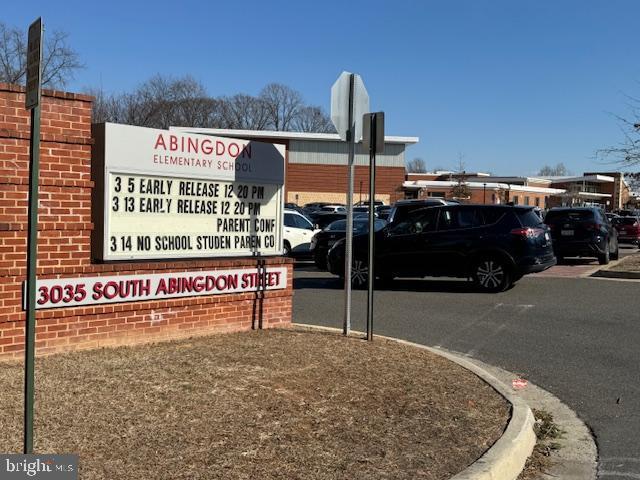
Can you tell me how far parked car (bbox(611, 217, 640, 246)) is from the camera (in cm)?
3133

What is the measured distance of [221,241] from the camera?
26.5 ft

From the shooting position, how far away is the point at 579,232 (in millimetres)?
19078

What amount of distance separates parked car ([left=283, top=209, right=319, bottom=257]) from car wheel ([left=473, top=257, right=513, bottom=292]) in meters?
7.36

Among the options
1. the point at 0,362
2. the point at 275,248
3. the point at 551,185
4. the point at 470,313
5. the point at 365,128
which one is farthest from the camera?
the point at 551,185

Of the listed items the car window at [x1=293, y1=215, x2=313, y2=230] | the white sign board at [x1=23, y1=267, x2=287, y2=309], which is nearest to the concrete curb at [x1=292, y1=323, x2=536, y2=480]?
the white sign board at [x1=23, y1=267, x2=287, y2=309]

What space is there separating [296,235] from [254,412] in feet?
49.0

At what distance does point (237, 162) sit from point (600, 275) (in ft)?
37.4

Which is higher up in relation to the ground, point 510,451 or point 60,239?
point 60,239

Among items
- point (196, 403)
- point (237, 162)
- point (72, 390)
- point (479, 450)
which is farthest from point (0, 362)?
point (479, 450)

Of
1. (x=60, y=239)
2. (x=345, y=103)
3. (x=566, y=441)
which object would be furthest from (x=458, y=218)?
(x=60, y=239)

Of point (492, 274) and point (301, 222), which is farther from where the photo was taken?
point (301, 222)

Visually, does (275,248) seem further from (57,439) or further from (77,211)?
(57,439)

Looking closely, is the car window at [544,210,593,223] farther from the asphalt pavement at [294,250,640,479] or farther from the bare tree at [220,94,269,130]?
the bare tree at [220,94,269,130]

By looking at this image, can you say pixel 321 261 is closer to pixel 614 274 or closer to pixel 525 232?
pixel 525 232
